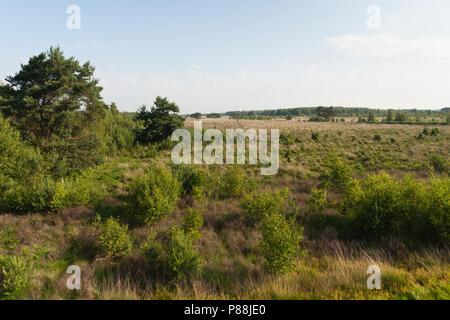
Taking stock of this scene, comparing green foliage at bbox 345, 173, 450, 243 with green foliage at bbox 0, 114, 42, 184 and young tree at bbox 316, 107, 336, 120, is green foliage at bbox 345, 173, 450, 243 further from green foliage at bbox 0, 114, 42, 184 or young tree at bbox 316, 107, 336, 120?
young tree at bbox 316, 107, 336, 120

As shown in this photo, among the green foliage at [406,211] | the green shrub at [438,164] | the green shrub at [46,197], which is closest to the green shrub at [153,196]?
the green shrub at [46,197]

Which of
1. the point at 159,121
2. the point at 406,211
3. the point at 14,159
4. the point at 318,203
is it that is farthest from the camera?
the point at 159,121

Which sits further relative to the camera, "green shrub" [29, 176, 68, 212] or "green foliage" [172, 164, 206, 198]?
"green foliage" [172, 164, 206, 198]

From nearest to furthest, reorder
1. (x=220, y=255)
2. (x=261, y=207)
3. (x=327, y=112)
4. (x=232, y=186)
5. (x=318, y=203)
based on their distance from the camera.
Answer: (x=220, y=255)
(x=261, y=207)
(x=318, y=203)
(x=232, y=186)
(x=327, y=112)

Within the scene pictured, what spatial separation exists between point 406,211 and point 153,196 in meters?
11.4

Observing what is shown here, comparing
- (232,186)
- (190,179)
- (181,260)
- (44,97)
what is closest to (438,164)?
(232,186)

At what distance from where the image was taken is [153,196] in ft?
30.3

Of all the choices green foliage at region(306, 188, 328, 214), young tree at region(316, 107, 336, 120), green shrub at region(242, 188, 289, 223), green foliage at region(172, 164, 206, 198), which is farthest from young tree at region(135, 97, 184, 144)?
young tree at region(316, 107, 336, 120)

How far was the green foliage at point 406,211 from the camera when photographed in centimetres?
674

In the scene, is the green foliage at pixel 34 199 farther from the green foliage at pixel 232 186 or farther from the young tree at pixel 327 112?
the young tree at pixel 327 112

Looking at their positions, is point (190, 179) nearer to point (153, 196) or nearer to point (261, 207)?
point (153, 196)

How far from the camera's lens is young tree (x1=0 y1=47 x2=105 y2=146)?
1202cm

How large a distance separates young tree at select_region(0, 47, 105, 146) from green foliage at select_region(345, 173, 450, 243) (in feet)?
62.3

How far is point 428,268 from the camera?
510 centimetres
